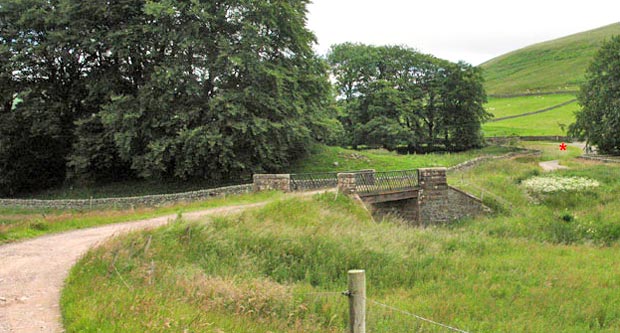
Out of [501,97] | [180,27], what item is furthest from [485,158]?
[501,97]

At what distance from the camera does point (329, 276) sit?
12750 mm

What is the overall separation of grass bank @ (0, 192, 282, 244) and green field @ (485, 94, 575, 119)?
260ft

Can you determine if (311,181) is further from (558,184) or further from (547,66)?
(547,66)

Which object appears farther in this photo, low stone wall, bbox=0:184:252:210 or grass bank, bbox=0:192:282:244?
low stone wall, bbox=0:184:252:210

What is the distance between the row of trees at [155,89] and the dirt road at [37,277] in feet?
40.2

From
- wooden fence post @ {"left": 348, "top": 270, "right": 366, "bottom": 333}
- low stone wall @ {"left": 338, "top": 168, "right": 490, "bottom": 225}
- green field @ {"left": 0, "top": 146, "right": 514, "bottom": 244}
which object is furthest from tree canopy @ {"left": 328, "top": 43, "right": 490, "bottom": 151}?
wooden fence post @ {"left": 348, "top": 270, "right": 366, "bottom": 333}

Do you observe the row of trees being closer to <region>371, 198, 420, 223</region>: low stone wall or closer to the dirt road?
<region>371, 198, 420, 223</region>: low stone wall

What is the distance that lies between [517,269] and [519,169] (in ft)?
70.9

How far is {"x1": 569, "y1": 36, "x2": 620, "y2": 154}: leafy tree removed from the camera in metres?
38.2

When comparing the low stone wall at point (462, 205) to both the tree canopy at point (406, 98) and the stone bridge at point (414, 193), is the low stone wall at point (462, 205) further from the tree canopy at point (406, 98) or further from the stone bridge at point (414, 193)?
the tree canopy at point (406, 98)

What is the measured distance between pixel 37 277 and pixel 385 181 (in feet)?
52.9

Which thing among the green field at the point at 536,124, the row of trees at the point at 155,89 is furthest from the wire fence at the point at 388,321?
the green field at the point at 536,124

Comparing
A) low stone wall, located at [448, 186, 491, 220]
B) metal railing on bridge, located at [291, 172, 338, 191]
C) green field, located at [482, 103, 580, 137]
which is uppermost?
green field, located at [482, 103, 580, 137]

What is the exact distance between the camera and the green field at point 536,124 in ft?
232
